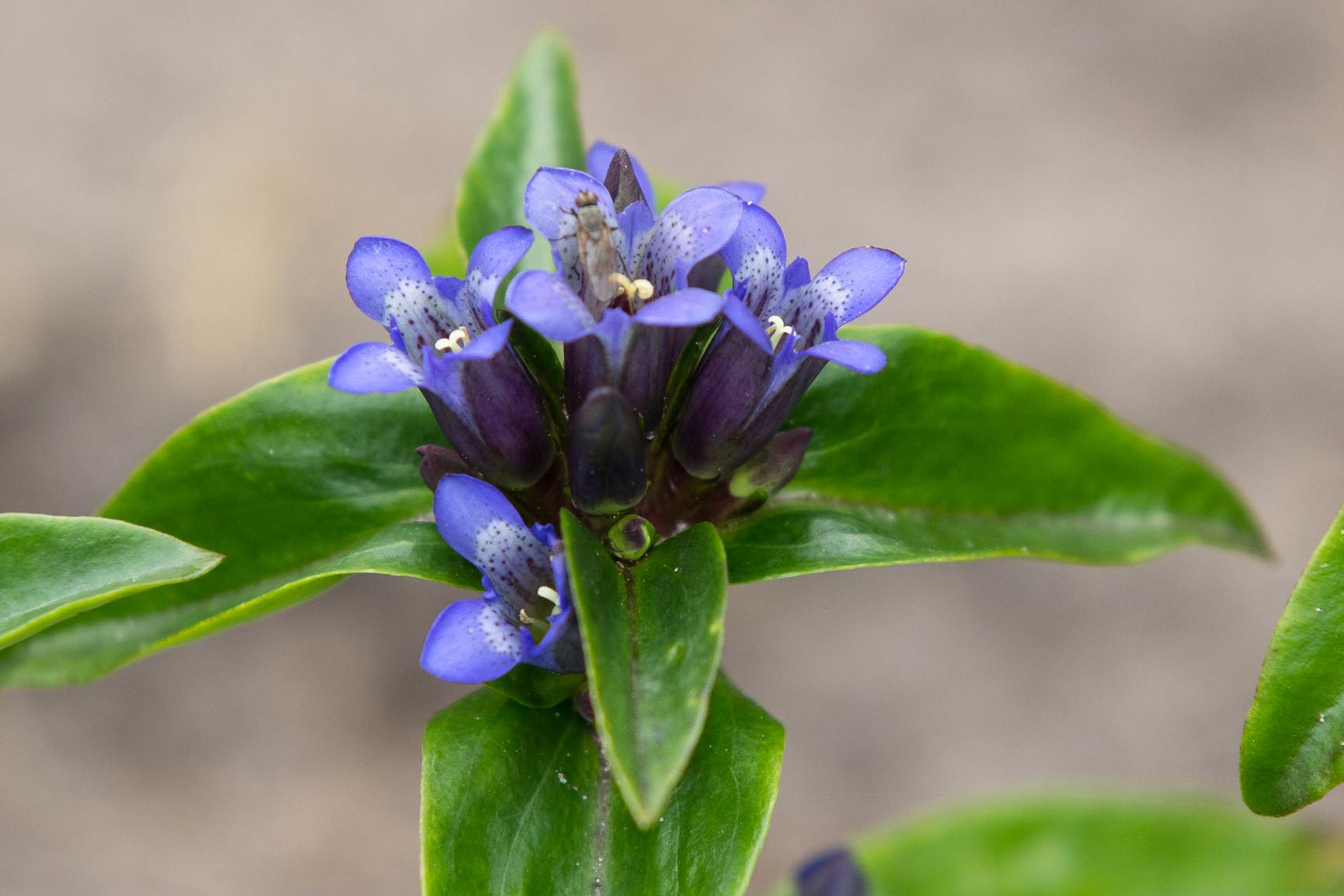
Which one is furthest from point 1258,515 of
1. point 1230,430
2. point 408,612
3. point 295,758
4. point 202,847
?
point 202,847

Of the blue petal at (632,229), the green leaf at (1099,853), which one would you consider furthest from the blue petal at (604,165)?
the green leaf at (1099,853)

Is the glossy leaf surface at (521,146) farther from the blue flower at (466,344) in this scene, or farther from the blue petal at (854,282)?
the blue petal at (854,282)

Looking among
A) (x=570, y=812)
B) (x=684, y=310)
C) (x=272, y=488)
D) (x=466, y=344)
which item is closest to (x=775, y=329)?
(x=684, y=310)

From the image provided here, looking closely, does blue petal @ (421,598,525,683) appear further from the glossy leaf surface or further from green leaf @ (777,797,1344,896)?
green leaf @ (777,797,1344,896)

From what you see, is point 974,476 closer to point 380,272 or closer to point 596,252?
point 596,252

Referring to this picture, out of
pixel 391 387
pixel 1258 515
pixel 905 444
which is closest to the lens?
pixel 391 387

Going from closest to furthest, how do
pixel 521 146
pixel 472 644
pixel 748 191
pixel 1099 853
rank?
1. pixel 472 644
2. pixel 748 191
3. pixel 521 146
4. pixel 1099 853

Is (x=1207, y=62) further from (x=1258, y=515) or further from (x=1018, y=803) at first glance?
(x=1018, y=803)
